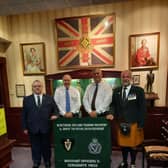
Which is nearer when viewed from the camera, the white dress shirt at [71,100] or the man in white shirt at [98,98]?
the man in white shirt at [98,98]

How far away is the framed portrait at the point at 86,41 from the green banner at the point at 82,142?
2.12 m

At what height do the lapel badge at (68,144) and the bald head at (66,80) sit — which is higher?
the bald head at (66,80)

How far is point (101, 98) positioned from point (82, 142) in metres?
0.76

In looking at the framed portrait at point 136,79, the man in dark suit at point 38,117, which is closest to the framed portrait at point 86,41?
the framed portrait at point 136,79

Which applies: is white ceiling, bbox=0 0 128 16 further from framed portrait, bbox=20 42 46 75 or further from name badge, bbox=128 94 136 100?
name badge, bbox=128 94 136 100

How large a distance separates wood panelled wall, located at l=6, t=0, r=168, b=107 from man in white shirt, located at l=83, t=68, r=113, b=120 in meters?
1.62

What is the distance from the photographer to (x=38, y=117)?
276cm

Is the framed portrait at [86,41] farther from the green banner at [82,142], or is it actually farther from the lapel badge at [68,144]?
the lapel badge at [68,144]

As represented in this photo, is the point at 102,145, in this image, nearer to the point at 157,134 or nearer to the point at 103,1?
the point at 157,134

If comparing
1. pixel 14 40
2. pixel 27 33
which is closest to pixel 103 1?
pixel 27 33

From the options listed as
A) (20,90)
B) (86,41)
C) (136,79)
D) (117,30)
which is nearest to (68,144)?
(136,79)

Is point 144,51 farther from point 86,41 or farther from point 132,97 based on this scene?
point 132,97

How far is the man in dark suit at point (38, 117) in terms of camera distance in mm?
2762

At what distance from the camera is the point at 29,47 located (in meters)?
4.66
